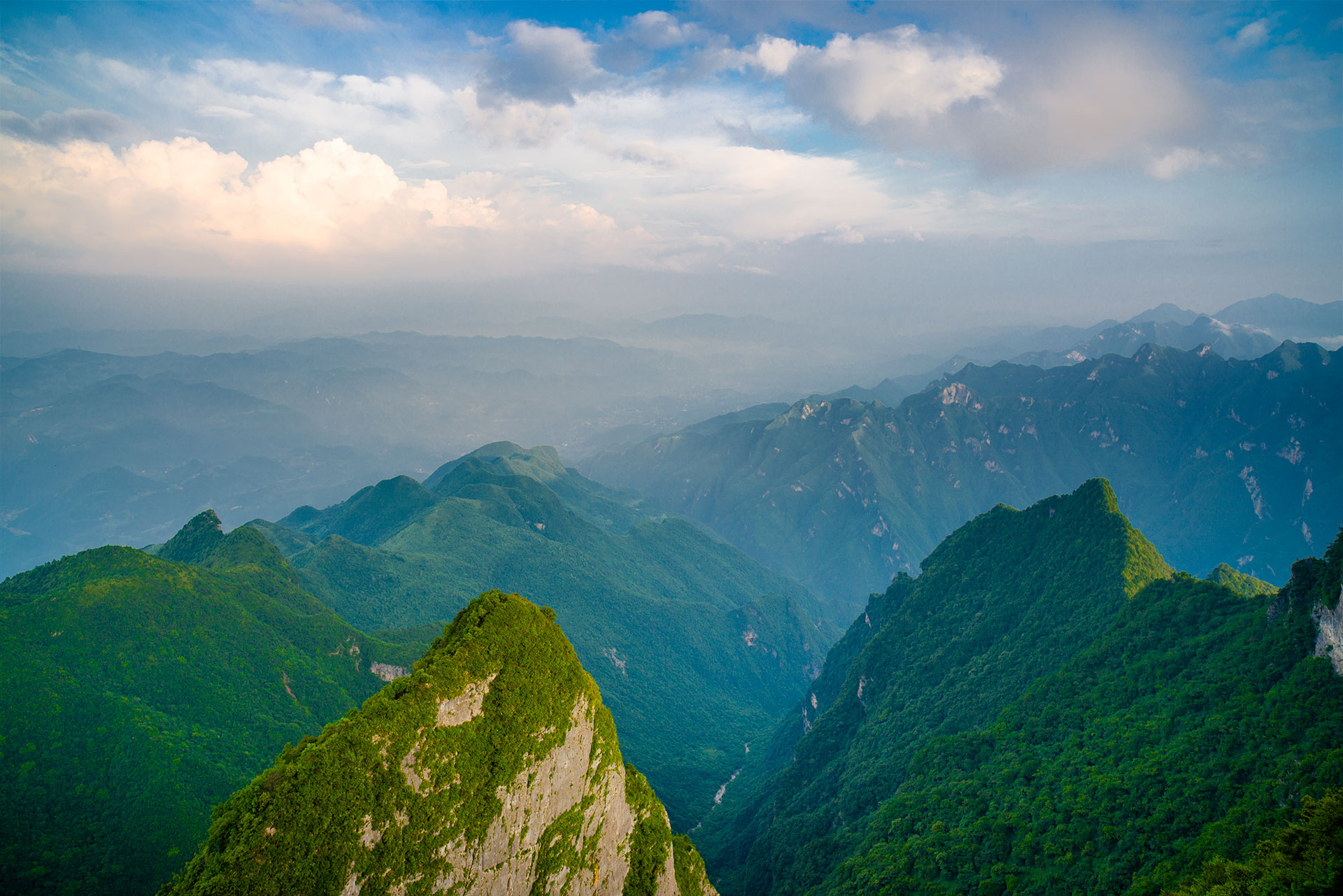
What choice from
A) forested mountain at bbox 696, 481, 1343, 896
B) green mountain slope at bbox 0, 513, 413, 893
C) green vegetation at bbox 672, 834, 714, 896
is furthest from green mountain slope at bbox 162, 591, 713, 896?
forested mountain at bbox 696, 481, 1343, 896

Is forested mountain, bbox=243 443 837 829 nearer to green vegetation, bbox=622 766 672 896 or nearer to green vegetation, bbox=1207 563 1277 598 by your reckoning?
green vegetation, bbox=622 766 672 896

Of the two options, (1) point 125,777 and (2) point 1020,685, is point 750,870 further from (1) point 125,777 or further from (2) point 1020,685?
(1) point 125,777

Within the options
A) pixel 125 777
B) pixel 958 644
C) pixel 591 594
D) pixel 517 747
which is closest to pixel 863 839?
pixel 958 644

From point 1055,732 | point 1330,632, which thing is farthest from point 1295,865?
point 1055,732

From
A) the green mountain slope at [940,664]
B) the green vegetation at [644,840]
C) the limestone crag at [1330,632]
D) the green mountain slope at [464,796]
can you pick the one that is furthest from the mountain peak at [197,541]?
the limestone crag at [1330,632]

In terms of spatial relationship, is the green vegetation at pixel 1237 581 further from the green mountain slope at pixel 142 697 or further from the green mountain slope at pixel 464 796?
the green mountain slope at pixel 142 697

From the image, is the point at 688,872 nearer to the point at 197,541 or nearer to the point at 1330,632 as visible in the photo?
the point at 1330,632
